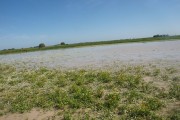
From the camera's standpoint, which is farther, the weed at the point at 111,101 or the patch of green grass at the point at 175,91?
the patch of green grass at the point at 175,91

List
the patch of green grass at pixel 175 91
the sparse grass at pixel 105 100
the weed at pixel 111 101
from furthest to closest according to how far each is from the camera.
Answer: the patch of green grass at pixel 175 91
the weed at pixel 111 101
the sparse grass at pixel 105 100

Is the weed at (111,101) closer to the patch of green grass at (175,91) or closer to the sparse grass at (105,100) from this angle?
the sparse grass at (105,100)

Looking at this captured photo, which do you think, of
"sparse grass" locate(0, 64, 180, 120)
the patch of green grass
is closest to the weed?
"sparse grass" locate(0, 64, 180, 120)

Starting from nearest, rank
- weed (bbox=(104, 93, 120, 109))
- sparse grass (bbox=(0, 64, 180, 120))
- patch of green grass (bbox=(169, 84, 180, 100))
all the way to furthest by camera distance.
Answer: sparse grass (bbox=(0, 64, 180, 120)) → weed (bbox=(104, 93, 120, 109)) → patch of green grass (bbox=(169, 84, 180, 100))

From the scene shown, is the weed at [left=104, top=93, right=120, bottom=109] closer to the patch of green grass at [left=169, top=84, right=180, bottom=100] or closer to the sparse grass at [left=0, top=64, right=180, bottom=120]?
the sparse grass at [left=0, top=64, right=180, bottom=120]

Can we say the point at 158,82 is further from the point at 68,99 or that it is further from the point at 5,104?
the point at 5,104

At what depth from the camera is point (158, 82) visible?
45.9 ft

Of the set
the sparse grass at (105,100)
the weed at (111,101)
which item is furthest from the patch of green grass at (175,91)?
the weed at (111,101)

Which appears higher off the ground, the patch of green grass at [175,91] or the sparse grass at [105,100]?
the patch of green grass at [175,91]

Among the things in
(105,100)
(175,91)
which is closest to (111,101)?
(105,100)

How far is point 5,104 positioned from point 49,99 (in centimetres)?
217

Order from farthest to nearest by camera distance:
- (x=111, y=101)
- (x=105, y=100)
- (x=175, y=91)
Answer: (x=175, y=91)
(x=105, y=100)
(x=111, y=101)

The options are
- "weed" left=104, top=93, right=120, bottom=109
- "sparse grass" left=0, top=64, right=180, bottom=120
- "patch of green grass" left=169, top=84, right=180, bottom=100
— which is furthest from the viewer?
"patch of green grass" left=169, top=84, right=180, bottom=100

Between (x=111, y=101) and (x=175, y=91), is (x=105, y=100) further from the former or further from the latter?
(x=175, y=91)
